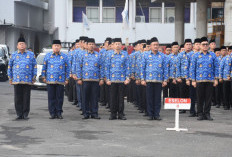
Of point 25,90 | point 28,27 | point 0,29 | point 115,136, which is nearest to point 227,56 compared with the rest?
point 25,90

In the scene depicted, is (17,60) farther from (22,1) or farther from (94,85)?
(22,1)

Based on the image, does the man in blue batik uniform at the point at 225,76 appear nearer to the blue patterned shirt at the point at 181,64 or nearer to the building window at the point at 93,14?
the blue patterned shirt at the point at 181,64

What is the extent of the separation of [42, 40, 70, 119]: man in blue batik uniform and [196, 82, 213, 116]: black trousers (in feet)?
11.5

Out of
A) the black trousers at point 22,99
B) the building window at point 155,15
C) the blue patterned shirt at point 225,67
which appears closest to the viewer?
the black trousers at point 22,99

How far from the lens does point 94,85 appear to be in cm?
1691

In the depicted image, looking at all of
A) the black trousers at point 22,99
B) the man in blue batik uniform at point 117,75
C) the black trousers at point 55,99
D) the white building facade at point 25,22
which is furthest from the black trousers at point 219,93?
the white building facade at point 25,22

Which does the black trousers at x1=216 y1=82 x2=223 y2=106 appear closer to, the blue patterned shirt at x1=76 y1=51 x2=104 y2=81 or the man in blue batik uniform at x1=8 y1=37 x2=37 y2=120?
the blue patterned shirt at x1=76 y1=51 x2=104 y2=81

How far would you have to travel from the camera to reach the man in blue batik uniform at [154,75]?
55.1 ft

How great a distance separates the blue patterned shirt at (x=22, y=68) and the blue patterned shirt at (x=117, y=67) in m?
1.95

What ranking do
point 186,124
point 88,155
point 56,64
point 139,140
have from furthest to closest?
1. point 56,64
2. point 186,124
3. point 139,140
4. point 88,155

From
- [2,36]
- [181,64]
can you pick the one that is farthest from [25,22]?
[181,64]

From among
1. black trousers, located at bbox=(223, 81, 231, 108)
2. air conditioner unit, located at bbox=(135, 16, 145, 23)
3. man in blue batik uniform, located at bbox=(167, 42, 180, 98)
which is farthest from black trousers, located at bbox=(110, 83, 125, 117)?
air conditioner unit, located at bbox=(135, 16, 145, 23)

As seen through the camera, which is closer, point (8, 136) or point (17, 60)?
point (8, 136)

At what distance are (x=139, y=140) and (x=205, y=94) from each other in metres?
5.13
